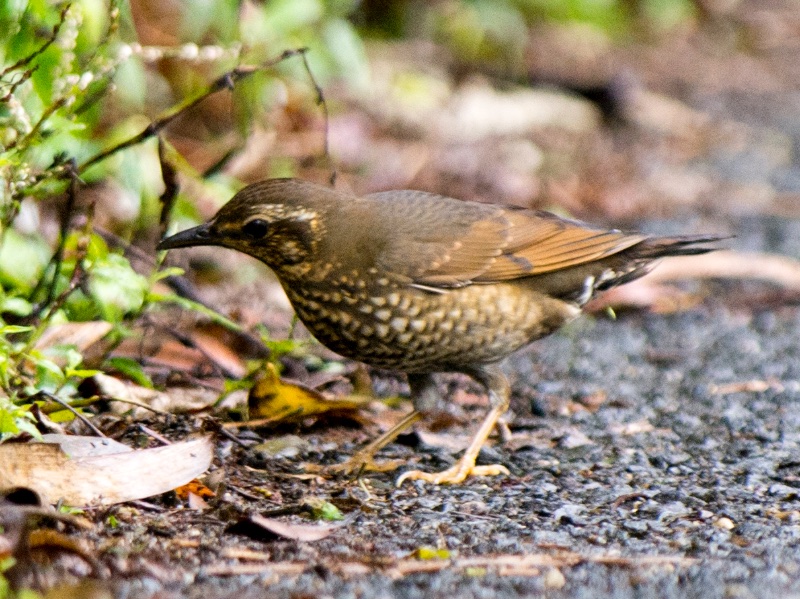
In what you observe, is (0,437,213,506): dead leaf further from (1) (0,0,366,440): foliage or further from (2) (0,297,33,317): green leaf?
(2) (0,297,33,317): green leaf

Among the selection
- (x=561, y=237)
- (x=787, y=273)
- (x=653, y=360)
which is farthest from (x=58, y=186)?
(x=787, y=273)

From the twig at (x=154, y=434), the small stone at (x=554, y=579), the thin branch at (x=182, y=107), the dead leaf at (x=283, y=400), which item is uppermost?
the thin branch at (x=182, y=107)

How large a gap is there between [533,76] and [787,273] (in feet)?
13.9

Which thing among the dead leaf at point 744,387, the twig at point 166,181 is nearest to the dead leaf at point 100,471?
the twig at point 166,181

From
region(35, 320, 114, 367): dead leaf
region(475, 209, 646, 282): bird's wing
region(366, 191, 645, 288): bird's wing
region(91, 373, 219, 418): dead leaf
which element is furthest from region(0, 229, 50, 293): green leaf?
region(475, 209, 646, 282): bird's wing

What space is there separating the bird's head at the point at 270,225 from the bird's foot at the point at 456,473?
0.93 meters

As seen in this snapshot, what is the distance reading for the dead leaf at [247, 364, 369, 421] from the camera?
4758 millimetres

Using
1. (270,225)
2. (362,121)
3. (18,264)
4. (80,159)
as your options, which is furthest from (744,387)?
(362,121)

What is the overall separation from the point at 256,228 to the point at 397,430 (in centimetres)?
95

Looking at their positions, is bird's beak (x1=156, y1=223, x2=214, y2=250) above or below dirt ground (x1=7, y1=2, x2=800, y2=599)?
above

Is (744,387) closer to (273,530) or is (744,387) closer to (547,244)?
(547,244)

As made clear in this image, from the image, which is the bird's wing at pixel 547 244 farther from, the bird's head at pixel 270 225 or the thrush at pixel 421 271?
the bird's head at pixel 270 225

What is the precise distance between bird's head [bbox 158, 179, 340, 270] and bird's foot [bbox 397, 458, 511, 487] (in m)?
0.93

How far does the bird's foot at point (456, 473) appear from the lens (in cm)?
450
